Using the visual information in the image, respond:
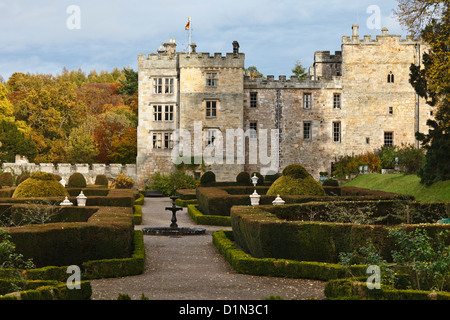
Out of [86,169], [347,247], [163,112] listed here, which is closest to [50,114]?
[86,169]

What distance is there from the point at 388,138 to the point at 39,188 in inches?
1203

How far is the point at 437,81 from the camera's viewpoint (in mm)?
19438

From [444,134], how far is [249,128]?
2222cm

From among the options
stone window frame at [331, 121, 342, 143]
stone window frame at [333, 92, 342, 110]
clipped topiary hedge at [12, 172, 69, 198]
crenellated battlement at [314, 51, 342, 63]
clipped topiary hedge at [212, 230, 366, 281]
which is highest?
crenellated battlement at [314, 51, 342, 63]

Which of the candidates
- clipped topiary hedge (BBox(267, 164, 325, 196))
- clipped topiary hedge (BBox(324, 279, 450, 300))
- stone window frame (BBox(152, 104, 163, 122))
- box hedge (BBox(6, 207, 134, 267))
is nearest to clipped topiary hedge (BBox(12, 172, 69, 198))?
clipped topiary hedge (BBox(267, 164, 325, 196))

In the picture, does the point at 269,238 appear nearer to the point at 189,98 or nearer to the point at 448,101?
the point at 448,101

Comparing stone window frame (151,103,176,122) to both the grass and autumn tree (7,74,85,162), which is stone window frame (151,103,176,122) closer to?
autumn tree (7,74,85,162)

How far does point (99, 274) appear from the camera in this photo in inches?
406

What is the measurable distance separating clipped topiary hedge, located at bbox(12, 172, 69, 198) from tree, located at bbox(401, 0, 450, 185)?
555 inches

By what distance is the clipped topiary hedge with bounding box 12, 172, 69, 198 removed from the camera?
64.1ft

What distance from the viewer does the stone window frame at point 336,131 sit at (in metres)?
43.7

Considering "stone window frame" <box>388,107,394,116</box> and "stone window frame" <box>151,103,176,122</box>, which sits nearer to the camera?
"stone window frame" <box>151,103,176,122</box>

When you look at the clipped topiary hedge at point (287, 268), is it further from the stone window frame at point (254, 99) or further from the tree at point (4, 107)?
the tree at point (4, 107)
